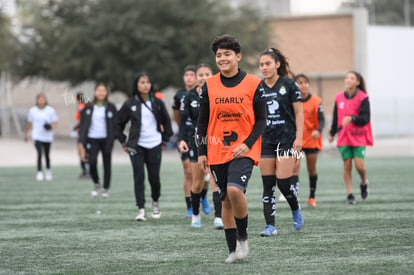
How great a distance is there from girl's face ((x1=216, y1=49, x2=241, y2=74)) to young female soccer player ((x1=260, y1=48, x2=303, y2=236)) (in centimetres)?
250

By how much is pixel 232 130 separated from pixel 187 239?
104 inches

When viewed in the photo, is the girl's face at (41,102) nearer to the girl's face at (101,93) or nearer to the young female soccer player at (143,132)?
the girl's face at (101,93)

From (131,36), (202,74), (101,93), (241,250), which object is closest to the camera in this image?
(241,250)

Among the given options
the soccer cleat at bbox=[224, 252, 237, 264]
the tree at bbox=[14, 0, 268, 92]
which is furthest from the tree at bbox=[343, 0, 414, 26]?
the soccer cleat at bbox=[224, 252, 237, 264]

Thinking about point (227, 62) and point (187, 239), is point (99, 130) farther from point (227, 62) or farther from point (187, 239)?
point (227, 62)

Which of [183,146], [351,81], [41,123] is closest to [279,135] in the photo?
[183,146]

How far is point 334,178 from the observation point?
2377 cm

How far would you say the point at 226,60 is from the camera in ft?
29.4

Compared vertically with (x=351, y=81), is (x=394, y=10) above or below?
above

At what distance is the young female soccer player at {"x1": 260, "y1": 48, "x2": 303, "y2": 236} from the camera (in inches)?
450

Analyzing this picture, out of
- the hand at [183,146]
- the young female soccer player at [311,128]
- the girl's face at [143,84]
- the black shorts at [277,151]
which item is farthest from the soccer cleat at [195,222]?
the young female soccer player at [311,128]

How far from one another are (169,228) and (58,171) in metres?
18.6

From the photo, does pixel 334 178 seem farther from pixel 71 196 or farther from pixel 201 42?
pixel 201 42

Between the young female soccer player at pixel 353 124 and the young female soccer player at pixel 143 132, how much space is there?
10.7 ft
